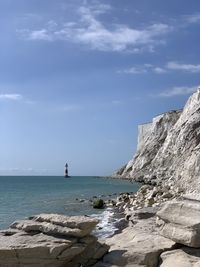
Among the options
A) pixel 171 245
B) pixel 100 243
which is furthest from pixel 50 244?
pixel 171 245

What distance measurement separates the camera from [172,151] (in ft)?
282

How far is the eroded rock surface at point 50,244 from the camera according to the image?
1180 cm

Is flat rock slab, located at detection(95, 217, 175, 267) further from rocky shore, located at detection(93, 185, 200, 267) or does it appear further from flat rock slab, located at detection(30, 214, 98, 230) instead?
flat rock slab, located at detection(30, 214, 98, 230)

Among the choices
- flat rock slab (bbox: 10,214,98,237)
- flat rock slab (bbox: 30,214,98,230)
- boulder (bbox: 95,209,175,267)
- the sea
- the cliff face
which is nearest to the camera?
boulder (bbox: 95,209,175,267)

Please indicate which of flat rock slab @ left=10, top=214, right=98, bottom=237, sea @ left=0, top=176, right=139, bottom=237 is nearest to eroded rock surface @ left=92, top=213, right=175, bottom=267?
flat rock slab @ left=10, top=214, right=98, bottom=237

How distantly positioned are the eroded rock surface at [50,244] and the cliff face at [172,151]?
105ft

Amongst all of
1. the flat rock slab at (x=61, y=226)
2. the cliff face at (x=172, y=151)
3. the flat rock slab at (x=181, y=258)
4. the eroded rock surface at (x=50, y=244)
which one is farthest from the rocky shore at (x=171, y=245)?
the cliff face at (x=172, y=151)

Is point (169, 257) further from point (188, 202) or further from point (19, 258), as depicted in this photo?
point (19, 258)

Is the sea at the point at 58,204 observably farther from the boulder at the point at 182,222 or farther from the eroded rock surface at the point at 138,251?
the boulder at the point at 182,222

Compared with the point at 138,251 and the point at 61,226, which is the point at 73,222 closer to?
the point at 61,226

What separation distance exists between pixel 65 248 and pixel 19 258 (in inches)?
44.7

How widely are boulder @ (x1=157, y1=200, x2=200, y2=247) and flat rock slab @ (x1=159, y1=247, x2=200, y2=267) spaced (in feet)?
0.72

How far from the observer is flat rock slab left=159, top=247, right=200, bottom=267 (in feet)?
36.4

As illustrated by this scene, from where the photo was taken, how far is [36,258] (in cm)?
1178
